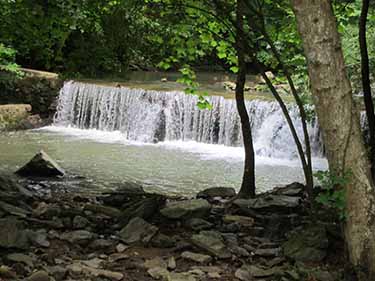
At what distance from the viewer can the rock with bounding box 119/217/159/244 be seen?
4164 millimetres

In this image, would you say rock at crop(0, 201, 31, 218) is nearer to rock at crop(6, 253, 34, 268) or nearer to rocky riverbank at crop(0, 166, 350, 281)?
rocky riverbank at crop(0, 166, 350, 281)

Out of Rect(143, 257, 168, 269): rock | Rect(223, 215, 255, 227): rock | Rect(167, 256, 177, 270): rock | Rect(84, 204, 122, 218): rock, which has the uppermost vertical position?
Rect(223, 215, 255, 227): rock

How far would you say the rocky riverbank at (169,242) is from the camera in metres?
3.53

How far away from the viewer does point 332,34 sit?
2975 millimetres

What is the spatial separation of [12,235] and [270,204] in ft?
7.38

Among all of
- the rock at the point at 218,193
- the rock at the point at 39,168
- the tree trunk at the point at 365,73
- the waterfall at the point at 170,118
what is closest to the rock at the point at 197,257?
the tree trunk at the point at 365,73

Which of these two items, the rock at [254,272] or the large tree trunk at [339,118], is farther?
the rock at [254,272]

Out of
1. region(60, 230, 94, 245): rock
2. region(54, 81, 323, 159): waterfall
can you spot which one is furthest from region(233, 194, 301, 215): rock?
region(54, 81, 323, 159): waterfall

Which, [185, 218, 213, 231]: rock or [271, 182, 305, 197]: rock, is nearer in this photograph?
[185, 218, 213, 231]: rock

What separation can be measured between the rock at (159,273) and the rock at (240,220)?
1.24 metres

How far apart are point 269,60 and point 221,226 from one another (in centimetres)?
227

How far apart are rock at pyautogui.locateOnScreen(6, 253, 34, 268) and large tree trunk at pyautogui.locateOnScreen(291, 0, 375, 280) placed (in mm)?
1884

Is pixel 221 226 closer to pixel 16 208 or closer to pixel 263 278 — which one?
pixel 263 278

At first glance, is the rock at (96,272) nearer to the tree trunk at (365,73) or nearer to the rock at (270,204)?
the rock at (270,204)
